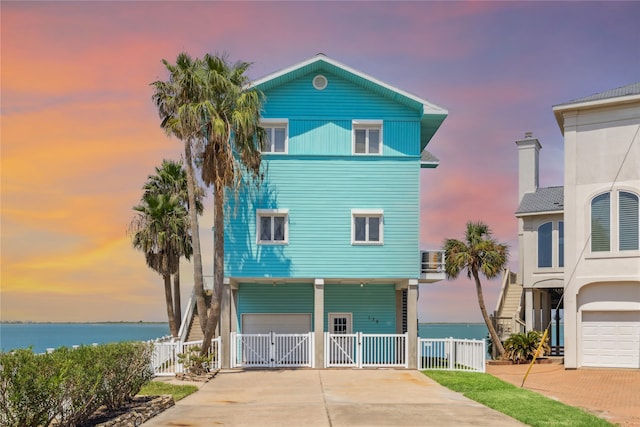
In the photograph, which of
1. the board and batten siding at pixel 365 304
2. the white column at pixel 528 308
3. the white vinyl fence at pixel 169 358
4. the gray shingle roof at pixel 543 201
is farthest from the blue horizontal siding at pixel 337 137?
the white column at pixel 528 308

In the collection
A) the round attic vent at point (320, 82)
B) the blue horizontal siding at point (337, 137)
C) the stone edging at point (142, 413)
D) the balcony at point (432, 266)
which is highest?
the round attic vent at point (320, 82)

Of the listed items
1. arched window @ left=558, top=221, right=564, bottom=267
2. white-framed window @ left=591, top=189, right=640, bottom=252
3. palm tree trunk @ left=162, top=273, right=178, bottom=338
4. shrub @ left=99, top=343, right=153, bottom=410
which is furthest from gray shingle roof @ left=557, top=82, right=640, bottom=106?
palm tree trunk @ left=162, top=273, right=178, bottom=338

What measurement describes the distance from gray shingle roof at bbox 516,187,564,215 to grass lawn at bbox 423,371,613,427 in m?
13.0

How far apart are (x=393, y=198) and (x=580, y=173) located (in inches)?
281

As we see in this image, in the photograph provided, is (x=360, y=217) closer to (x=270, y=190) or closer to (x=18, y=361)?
(x=270, y=190)

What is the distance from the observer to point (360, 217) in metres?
26.9

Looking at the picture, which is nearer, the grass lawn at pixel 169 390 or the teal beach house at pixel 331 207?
the grass lawn at pixel 169 390

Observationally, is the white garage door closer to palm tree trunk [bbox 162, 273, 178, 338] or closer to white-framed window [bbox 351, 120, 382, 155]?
white-framed window [bbox 351, 120, 382, 155]

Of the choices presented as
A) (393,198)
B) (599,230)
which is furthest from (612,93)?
(393,198)

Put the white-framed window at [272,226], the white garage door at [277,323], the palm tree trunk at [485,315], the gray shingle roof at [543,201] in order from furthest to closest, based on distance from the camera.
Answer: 1. the gray shingle roof at [543,201]
2. the palm tree trunk at [485,315]
3. the white garage door at [277,323]
4. the white-framed window at [272,226]

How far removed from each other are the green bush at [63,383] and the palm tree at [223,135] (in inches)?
371

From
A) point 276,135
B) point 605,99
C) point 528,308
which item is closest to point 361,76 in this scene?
point 276,135

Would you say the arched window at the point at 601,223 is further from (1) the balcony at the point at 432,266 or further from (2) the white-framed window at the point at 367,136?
(2) the white-framed window at the point at 367,136

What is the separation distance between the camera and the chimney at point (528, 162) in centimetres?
3794
